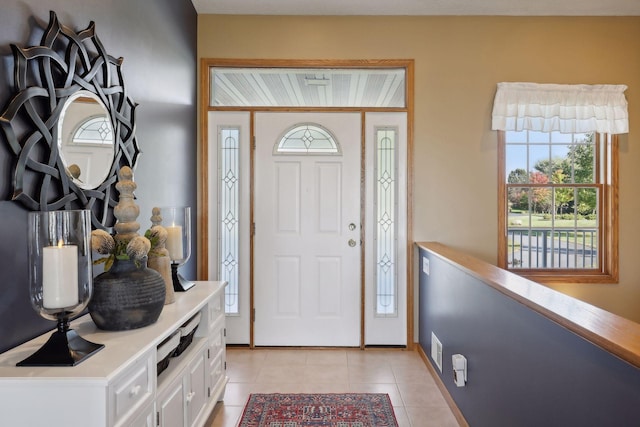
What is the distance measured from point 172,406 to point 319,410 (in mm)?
1031

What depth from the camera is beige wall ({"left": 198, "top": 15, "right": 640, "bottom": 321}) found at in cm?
338

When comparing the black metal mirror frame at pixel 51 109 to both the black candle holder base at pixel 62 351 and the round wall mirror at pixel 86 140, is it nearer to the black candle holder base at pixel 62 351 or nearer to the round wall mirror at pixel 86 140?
the round wall mirror at pixel 86 140

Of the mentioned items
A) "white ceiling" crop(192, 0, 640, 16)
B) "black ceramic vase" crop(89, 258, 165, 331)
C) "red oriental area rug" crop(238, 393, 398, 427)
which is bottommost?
"red oriental area rug" crop(238, 393, 398, 427)

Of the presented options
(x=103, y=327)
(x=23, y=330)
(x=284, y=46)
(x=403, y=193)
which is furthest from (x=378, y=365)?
(x=284, y=46)

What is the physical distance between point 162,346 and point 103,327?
0.23 meters

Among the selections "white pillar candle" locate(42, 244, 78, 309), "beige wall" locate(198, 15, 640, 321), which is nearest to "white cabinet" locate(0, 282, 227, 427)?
"white pillar candle" locate(42, 244, 78, 309)

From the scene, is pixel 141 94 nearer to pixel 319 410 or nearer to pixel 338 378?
pixel 319 410

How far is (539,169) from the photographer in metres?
3.43

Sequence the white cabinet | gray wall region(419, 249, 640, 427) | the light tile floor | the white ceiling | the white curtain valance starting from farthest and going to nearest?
the white curtain valance
the white ceiling
the light tile floor
the white cabinet
gray wall region(419, 249, 640, 427)

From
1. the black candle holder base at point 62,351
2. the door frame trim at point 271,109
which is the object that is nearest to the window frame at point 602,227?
the door frame trim at point 271,109

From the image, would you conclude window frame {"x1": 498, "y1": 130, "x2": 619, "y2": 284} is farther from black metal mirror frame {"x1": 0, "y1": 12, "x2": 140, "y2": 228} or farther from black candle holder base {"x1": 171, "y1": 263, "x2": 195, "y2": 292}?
black metal mirror frame {"x1": 0, "y1": 12, "x2": 140, "y2": 228}

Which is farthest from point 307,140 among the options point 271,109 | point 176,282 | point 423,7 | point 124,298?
point 124,298

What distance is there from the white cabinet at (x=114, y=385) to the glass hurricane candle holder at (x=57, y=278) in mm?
45

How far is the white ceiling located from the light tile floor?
286 cm
